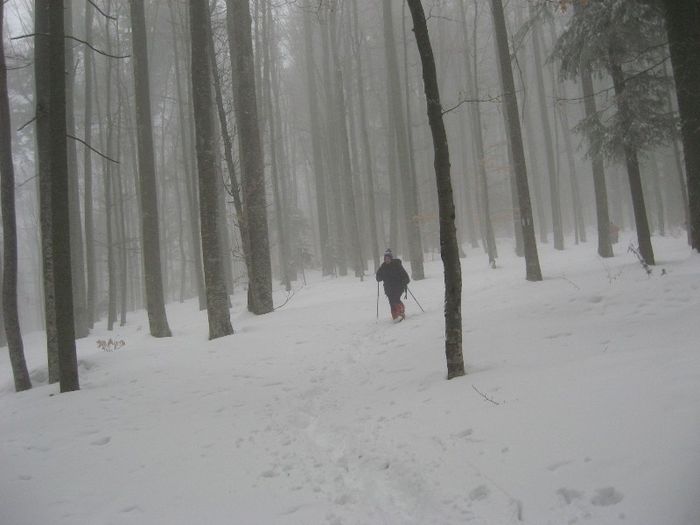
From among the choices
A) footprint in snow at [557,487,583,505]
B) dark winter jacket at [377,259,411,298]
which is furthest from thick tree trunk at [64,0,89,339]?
footprint in snow at [557,487,583,505]

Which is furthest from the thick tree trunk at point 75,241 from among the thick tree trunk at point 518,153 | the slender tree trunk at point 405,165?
the thick tree trunk at point 518,153

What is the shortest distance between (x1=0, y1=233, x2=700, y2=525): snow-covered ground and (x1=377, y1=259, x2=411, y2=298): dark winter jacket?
2.60 m

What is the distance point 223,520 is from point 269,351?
495cm

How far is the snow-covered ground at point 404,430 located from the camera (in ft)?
10.4

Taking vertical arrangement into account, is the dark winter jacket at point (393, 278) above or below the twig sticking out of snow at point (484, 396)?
above

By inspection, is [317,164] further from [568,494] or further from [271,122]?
[568,494]

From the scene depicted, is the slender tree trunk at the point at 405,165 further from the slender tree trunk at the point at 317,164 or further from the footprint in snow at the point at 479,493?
the footprint in snow at the point at 479,493

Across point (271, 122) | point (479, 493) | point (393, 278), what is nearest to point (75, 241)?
point (271, 122)

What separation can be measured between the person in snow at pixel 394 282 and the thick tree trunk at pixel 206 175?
3872mm

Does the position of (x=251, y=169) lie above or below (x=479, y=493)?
above

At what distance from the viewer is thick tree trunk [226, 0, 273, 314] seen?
11656 millimetres

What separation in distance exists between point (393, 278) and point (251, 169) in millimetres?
5062

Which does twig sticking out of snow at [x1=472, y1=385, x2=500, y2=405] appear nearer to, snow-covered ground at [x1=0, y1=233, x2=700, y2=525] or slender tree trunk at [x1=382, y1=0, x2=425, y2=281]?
snow-covered ground at [x1=0, y1=233, x2=700, y2=525]

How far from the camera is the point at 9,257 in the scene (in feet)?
26.0
